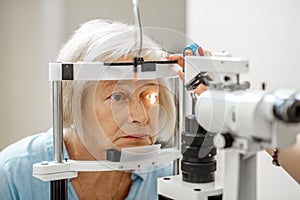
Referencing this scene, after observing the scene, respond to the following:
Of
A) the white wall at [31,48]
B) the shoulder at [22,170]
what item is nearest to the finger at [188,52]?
the shoulder at [22,170]

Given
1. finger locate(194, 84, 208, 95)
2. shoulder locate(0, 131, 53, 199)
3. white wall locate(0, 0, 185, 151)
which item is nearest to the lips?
finger locate(194, 84, 208, 95)

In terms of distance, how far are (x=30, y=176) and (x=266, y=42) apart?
0.80m

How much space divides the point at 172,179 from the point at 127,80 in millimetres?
269

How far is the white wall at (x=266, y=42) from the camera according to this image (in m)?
1.46

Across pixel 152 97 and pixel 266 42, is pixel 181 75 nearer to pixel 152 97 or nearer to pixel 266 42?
pixel 152 97

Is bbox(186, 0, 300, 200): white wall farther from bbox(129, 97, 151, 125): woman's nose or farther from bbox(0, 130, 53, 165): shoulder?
bbox(0, 130, 53, 165): shoulder

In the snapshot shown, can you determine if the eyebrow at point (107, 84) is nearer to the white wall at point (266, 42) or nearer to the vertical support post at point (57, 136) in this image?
the vertical support post at point (57, 136)

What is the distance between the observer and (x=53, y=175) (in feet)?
3.54

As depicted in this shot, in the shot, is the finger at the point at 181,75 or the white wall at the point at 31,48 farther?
the white wall at the point at 31,48

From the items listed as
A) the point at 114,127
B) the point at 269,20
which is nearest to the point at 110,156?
the point at 114,127

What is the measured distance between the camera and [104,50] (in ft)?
3.76

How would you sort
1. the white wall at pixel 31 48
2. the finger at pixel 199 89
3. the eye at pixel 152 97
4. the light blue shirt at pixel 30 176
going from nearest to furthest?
the finger at pixel 199 89 → the eye at pixel 152 97 → the light blue shirt at pixel 30 176 → the white wall at pixel 31 48

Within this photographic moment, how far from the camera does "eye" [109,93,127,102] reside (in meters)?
1.20

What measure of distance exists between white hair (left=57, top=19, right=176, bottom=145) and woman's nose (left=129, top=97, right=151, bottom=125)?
67mm
